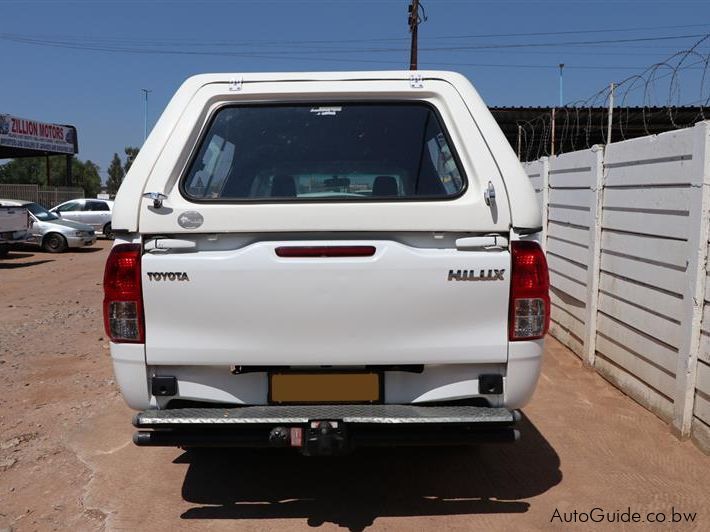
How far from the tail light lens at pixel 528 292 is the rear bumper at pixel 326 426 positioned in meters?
0.38

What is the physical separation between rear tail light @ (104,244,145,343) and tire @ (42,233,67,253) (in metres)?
17.5

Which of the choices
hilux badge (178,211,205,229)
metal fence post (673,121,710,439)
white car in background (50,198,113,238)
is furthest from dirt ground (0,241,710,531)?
white car in background (50,198,113,238)

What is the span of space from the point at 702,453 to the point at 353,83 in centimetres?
307

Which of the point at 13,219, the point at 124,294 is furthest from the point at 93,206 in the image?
the point at 124,294

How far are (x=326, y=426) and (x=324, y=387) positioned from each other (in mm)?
195

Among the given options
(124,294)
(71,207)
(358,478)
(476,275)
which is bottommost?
(358,478)

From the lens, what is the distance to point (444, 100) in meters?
3.25

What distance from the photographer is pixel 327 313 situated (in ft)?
9.45

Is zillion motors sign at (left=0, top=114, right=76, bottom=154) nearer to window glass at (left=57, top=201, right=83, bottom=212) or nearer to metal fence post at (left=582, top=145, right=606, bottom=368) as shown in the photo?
window glass at (left=57, top=201, right=83, bottom=212)

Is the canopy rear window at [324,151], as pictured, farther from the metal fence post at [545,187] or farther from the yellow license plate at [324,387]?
the metal fence post at [545,187]

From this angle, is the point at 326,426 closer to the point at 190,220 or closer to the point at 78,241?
the point at 190,220

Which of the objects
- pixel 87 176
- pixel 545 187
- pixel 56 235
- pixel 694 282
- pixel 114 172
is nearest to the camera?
pixel 694 282

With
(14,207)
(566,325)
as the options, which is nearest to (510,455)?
(566,325)

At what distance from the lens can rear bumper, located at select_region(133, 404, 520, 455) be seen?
2.84m
